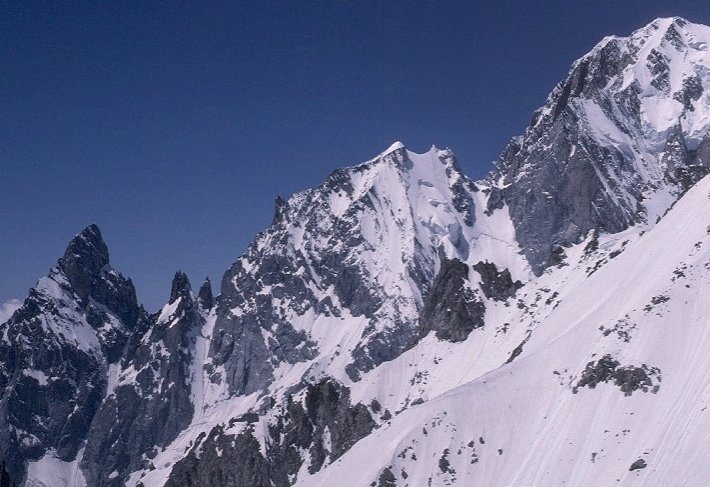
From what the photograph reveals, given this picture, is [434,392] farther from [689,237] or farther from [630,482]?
[630,482]

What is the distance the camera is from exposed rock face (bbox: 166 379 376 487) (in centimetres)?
18188

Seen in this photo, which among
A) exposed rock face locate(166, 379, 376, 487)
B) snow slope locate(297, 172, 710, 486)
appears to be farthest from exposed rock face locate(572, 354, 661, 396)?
exposed rock face locate(166, 379, 376, 487)

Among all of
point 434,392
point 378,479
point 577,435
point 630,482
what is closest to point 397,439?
point 378,479

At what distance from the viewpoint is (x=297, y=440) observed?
7436 inches

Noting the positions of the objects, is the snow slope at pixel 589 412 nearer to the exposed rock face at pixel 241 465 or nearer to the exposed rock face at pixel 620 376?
the exposed rock face at pixel 620 376

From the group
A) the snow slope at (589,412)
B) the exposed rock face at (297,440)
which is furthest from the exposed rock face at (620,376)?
the exposed rock face at (297,440)

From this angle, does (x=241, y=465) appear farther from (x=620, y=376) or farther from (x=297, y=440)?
(x=620, y=376)

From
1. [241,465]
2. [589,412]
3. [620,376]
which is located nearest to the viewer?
[589,412]

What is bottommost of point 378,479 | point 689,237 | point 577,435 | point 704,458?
point 704,458

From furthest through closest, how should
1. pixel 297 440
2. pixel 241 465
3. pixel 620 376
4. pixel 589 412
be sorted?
1. pixel 241 465
2. pixel 297 440
3. pixel 620 376
4. pixel 589 412

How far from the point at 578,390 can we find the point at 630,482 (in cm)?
2559

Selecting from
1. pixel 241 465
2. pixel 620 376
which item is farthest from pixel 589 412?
pixel 241 465

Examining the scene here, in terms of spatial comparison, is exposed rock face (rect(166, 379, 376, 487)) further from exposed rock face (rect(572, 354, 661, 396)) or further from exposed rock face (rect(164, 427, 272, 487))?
exposed rock face (rect(572, 354, 661, 396))

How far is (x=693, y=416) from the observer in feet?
376
